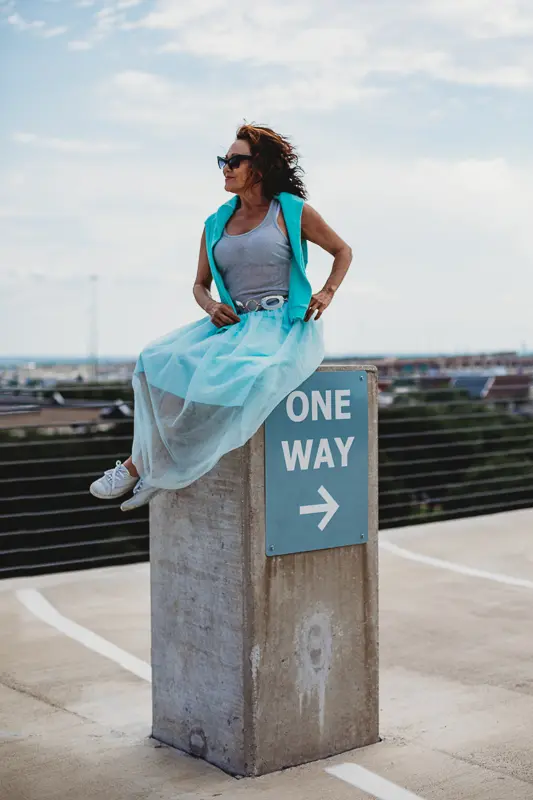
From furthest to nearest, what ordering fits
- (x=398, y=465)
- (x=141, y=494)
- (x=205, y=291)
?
1. (x=398, y=465)
2. (x=205, y=291)
3. (x=141, y=494)

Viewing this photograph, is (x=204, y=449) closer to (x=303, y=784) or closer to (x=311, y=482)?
(x=311, y=482)

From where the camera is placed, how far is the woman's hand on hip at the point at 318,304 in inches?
146

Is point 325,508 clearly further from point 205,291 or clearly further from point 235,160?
point 235,160

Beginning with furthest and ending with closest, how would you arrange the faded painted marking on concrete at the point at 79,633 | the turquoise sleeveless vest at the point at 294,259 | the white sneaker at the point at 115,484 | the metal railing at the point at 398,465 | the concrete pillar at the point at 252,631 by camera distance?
the metal railing at the point at 398,465 < the faded painted marking on concrete at the point at 79,633 < the white sneaker at the point at 115,484 < the turquoise sleeveless vest at the point at 294,259 < the concrete pillar at the point at 252,631

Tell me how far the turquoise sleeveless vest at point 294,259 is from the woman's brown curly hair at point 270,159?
0.04 metres

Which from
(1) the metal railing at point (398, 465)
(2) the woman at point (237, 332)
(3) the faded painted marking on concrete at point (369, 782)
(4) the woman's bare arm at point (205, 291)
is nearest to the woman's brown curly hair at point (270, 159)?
(2) the woman at point (237, 332)

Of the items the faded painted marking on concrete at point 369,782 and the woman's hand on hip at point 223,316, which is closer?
the faded painted marking on concrete at point 369,782

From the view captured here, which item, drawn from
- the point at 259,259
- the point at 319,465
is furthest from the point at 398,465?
the point at 259,259

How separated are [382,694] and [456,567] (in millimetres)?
2643

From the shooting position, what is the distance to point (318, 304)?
3738 millimetres

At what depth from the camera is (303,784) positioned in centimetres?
360

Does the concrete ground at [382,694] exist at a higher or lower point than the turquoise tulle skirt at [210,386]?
lower

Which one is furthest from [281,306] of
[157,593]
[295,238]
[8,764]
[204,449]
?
[8,764]

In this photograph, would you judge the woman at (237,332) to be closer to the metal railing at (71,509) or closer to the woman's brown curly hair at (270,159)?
the woman's brown curly hair at (270,159)
